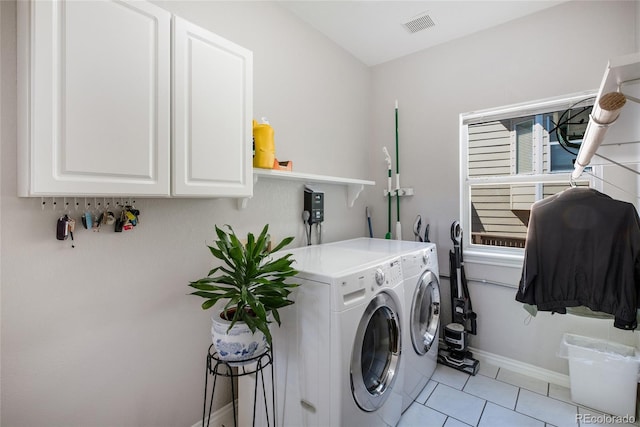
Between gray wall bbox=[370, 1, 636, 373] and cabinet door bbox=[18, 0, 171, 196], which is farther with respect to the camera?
gray wall bbox=[370, 1, 636, 373]

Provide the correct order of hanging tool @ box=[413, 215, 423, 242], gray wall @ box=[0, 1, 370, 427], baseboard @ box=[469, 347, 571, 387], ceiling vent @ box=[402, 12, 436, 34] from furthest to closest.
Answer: hanging tool @ box=[413, 215, 423, 242], ceiling vent @ box=[402, 12, 436, 34], baseboard @ box=[469, 347, 571, 387], gray wall @ box=[0, 1, 370, 427]

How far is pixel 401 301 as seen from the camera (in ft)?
5.70

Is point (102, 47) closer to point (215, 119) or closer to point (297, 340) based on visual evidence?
point (215, 119)

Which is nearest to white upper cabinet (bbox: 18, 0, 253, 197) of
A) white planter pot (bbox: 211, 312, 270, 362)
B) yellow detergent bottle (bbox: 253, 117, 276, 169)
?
yellow detergent bottle (bbox: 253, 117, 276, 169)

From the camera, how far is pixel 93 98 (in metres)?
1.03

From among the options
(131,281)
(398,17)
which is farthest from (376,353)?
(398,17)

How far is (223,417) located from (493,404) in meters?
1.76

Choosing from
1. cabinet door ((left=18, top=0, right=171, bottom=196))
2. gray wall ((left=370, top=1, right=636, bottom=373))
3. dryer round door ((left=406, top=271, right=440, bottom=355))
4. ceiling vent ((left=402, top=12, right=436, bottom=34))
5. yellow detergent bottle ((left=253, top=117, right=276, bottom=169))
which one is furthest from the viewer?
ceiling vent ((left=402, top=12, right=436, bottom=34))

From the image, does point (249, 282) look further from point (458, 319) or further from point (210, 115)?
point (458, 319)

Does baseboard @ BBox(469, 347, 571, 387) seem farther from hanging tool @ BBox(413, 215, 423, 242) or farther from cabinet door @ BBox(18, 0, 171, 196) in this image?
Result: cabinet door @ BBox(18, 0, 171, 196)

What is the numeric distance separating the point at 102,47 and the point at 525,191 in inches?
115

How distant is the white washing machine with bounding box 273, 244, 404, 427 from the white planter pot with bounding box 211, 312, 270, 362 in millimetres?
255

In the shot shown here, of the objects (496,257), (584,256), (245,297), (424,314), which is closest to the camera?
(245,297)

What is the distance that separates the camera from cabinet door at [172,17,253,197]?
4.15ft
